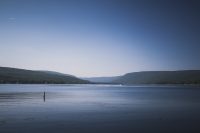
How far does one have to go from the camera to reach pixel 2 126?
997 inches

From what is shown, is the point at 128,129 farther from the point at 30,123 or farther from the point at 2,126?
the point at 2,126

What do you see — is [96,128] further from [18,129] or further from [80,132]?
[18,129]

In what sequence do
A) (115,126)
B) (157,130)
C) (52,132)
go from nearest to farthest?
(52,132) < (157,130) < (115,126)

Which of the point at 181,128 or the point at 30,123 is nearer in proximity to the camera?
the point at 181,128

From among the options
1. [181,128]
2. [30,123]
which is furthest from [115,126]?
[30,123]

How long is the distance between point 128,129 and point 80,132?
4.67 m

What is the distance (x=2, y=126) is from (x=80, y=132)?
761cm

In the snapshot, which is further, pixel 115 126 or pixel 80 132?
pixel 115 126

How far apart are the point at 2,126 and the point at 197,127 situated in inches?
722

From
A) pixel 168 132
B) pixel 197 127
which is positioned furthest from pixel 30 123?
pixel 197 127

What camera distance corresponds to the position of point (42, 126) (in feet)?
85.1

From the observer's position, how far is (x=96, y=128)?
2539 cm

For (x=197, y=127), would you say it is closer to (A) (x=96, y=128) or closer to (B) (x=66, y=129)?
(A) (x=96, y=128)

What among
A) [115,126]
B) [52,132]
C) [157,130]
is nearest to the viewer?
[52,132]
